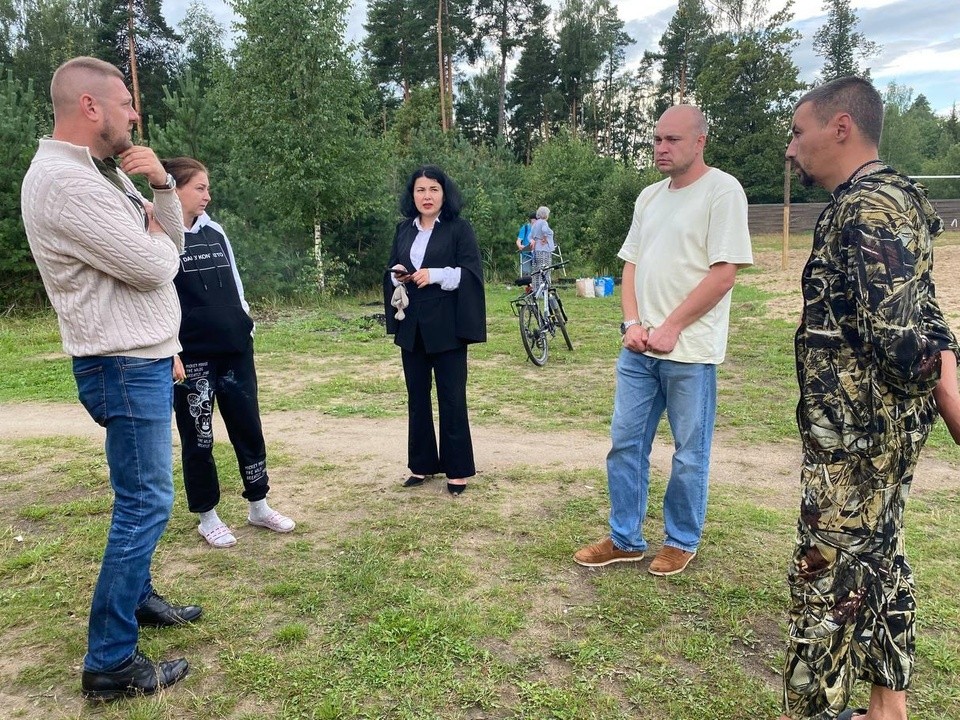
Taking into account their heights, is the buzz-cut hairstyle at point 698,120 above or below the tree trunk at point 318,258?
above

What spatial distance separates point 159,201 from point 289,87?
12284mm

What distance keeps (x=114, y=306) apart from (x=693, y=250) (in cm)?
217

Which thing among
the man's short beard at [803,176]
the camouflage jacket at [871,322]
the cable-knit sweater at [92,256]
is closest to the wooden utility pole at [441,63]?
the cable-knit sweater at [92,256]

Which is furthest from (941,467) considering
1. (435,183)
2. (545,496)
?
(435,183)

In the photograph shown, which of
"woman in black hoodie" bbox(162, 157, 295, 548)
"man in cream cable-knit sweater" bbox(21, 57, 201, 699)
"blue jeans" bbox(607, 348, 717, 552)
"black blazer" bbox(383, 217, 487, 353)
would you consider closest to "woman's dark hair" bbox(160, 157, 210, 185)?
"woman in black hoodie" bbox(162, 157, 295, 548)

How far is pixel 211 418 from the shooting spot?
10.9 feet

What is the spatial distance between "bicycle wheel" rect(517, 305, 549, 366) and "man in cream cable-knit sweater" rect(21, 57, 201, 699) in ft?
19.7

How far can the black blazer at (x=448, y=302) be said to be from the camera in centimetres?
408

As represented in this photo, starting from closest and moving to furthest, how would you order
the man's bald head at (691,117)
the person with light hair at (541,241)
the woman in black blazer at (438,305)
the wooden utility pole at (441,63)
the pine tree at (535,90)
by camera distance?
the man's bald head at (691,117) → the woman in black blazer at (438,305) → the person with light hair at (541,241) → the wooden utility pole at (441,63) → the pine tree at (535,90)

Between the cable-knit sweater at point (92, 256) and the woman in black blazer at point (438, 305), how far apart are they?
192cm

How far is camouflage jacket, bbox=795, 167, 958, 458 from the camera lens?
167 cm

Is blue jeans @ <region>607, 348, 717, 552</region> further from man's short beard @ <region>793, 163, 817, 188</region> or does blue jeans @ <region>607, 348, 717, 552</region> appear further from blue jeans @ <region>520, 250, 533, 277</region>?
blue jeans @ <region>520, 250, 533, 277</region>

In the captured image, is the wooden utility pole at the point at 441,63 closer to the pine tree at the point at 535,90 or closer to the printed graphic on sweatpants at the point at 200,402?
the pine tree at the point at 535,90

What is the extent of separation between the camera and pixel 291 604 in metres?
2.95
